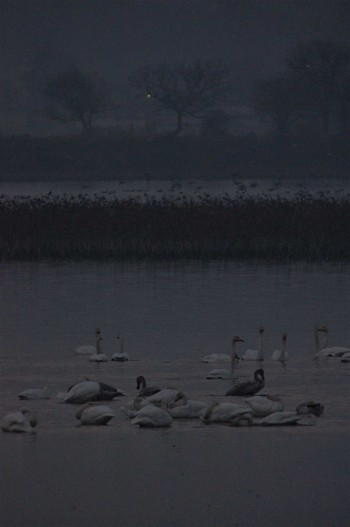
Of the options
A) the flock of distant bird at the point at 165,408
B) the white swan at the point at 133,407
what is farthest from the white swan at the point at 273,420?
the white swan at the point at 133,407

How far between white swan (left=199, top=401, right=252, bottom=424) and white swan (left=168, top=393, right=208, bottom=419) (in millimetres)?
222

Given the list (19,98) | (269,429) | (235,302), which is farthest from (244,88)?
(269,429)

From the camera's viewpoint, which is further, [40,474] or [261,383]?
[261,383]

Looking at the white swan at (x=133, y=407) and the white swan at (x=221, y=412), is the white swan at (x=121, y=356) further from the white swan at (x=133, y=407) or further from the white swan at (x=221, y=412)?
the white swan at (x=221, y=412)

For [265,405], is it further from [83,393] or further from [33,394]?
[33,394]

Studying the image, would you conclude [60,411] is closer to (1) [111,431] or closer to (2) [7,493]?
(1) [111,431]

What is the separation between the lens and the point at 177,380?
54.2 feet

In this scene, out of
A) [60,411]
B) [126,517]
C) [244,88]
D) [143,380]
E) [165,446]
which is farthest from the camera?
[244,88]

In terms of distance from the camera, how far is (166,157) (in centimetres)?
9294

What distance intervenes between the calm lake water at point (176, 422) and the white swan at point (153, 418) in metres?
0.13

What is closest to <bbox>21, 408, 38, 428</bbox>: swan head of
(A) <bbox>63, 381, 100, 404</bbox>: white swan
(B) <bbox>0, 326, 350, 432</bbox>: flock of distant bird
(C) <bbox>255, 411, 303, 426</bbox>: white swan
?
(B) <bbox>0, 326, 350, 432</bbox>: flock of distant bird

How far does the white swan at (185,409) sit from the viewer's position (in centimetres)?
1419

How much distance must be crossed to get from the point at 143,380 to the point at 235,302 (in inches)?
357

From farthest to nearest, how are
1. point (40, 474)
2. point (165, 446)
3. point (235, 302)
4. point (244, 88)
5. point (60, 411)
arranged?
point (244, 88)
point (235, 302)
point (60, 411)
point (165, 446)
point (40, 474)
